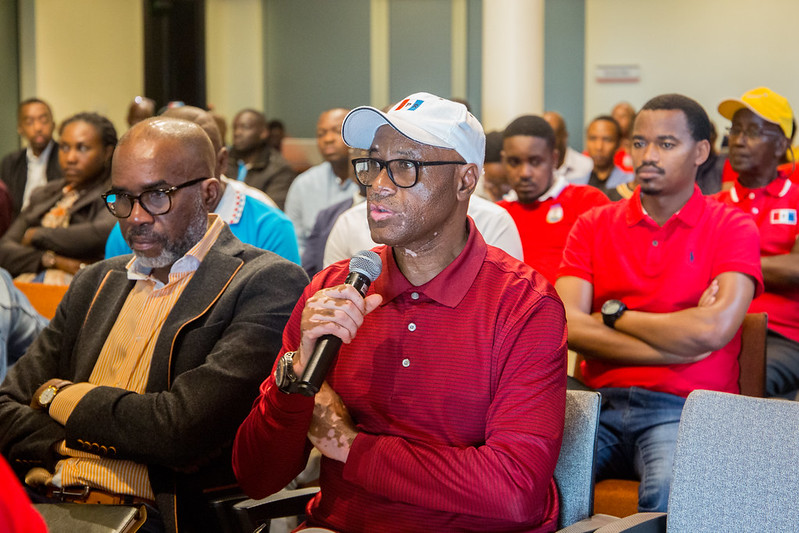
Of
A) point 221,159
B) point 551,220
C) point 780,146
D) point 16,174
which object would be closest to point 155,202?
point 221,159

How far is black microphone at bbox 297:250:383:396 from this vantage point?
1.73m

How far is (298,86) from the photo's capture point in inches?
438

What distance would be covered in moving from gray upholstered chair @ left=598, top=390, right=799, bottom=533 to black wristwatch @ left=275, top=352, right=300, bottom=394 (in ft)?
2.37

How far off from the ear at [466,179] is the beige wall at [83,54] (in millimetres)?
7841

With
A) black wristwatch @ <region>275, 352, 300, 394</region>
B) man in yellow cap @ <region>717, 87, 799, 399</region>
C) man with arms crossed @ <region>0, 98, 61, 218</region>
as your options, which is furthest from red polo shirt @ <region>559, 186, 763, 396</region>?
man with arms crossed @ <region>0, 98, 61, 218</region>

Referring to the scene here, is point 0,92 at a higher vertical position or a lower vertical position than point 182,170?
higher

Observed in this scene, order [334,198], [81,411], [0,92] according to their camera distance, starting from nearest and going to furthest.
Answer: [81,411] → [334,198] → [0,92]

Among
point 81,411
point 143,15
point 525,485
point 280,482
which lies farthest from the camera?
point 143,15

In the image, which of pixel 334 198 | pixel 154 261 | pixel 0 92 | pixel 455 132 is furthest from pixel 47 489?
pixel 0 92

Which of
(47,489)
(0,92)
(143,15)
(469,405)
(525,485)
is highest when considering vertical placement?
(143,15)

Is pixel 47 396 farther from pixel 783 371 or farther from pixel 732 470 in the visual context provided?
pixel 783 371

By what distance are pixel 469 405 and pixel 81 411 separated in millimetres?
1049

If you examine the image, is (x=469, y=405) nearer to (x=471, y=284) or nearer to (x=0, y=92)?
(x=471, y=284)

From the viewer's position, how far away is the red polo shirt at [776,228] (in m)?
3.70
